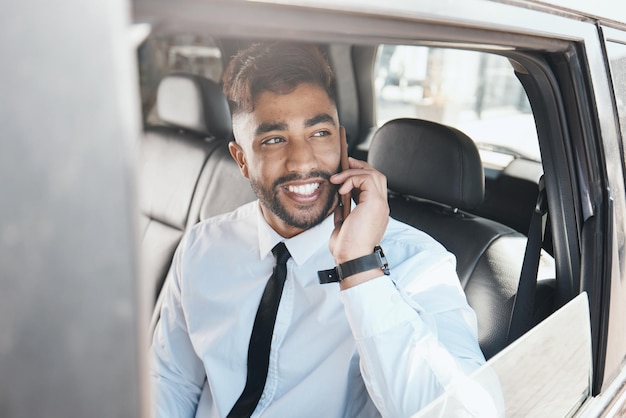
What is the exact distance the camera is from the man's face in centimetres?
143

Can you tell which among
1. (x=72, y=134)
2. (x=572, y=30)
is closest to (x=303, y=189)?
(x=572, y=30)

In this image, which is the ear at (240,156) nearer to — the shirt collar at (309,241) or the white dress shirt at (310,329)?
the white dress shirt at (310,329)

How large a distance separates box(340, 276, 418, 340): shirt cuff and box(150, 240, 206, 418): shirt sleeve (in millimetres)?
728

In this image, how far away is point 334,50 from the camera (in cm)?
356

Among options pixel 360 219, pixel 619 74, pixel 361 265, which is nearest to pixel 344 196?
pixel 360 219

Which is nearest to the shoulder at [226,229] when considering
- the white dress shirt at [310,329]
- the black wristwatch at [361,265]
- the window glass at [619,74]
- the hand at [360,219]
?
the white dress shirt at [310,329]

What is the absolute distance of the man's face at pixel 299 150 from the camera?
143 centimetres

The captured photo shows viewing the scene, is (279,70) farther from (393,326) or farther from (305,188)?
(393,326)

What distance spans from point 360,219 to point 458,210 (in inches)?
30.4

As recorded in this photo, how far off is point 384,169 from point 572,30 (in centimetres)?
97

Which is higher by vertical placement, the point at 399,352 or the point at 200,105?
the point at 200,105

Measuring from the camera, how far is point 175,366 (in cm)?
165

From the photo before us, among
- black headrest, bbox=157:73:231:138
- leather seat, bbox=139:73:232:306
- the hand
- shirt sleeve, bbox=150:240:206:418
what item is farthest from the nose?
black headrest, bbox=157:73:231:138

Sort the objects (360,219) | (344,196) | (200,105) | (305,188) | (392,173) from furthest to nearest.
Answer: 1. (200,105)
2. (392,173)
3. (305,188)
4. (344,196)
5. (360,219)
